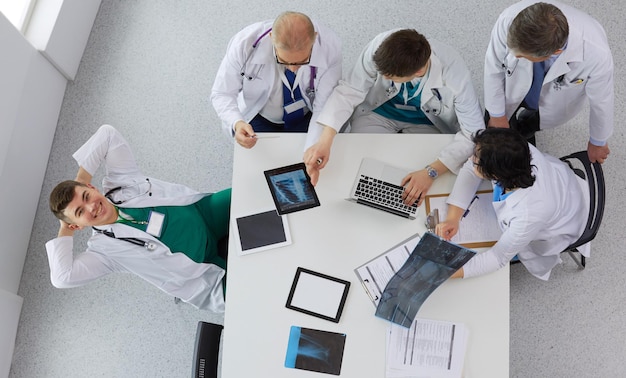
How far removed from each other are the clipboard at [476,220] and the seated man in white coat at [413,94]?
6 centimetres

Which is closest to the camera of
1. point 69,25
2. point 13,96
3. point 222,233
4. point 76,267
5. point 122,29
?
point 76,267

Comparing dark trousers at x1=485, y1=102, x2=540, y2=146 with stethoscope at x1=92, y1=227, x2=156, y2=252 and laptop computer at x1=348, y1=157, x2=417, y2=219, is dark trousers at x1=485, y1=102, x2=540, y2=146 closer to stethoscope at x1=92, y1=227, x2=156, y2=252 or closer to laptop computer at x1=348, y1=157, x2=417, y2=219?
laptop computer at x1=348, y1=157, x2=417, y2=219

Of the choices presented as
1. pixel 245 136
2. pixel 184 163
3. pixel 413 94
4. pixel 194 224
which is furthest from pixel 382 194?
pixel 184 163

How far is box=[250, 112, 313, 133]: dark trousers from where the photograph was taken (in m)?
2.46

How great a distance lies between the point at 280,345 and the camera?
1869mm

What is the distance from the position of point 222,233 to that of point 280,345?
70 cm

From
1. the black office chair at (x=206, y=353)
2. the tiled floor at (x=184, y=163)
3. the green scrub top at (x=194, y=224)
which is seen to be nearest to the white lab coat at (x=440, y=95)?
the green scrub top at (x=194, y=224)

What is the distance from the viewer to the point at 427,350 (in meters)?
1.81

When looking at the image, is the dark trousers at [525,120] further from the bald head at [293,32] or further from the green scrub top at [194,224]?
the green scrub top at [194,224]

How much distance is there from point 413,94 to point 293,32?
0.59 metres

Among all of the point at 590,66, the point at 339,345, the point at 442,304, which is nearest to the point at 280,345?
the point at 339,345

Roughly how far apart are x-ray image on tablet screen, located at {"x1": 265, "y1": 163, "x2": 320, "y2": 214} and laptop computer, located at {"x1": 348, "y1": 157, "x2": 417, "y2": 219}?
16 centimetres

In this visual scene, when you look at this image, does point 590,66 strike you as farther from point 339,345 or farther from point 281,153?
point 339,345

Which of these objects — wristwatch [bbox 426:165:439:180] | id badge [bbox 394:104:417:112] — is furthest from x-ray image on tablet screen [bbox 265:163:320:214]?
id badge [bbox 394:104:417:112]
